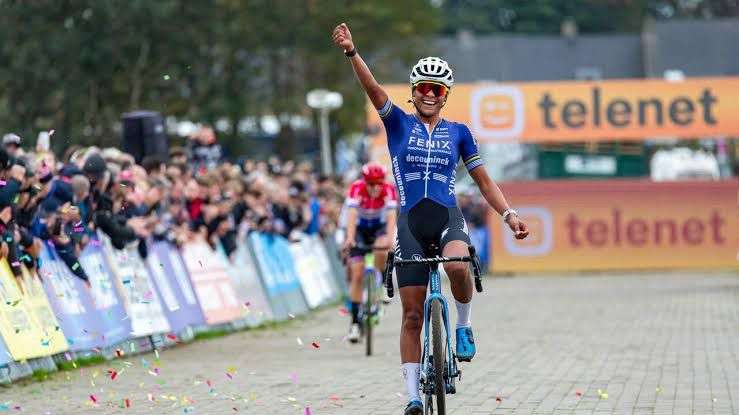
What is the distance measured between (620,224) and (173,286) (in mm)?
21405

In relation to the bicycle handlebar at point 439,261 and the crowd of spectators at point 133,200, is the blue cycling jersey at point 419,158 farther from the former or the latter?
the crowd of spectators at point 133,200

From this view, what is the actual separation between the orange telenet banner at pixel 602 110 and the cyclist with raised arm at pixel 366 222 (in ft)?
62.9

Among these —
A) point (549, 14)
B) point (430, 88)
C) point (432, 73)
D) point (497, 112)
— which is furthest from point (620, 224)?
point (549, 14)

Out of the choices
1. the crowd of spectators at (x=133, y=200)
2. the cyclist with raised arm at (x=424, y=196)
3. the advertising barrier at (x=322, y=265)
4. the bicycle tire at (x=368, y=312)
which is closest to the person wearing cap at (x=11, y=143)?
the crowd of spectators at (x=133, y=200)

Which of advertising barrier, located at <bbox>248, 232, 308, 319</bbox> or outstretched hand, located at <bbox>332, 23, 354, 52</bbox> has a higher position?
outstretched hand, located at <bbox>332, 23, 354, 52</bbox>

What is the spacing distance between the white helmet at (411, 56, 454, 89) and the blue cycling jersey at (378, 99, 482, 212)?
0.21m

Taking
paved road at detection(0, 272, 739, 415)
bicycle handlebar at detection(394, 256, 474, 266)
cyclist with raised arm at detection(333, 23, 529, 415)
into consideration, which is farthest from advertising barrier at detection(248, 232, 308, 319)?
bicycle handlebar at detection(394, 256, 474, 266)

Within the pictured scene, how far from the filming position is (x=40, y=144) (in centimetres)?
1580

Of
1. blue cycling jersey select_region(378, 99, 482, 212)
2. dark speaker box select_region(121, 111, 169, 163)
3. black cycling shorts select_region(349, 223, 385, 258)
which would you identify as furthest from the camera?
dark speaker box select_region(121, 111, 169, 163)

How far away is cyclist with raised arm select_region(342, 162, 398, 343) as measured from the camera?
1697 cm

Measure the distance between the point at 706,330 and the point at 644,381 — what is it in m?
6.29

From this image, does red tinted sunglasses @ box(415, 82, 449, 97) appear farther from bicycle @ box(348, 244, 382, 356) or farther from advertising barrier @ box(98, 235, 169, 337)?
advertising barrier @ box(98, 235, 169, 337)

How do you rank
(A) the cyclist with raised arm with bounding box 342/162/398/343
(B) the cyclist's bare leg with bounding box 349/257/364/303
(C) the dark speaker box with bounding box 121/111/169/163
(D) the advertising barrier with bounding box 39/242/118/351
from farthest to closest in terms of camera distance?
(C) the dark speaker box with bounding box 121/111/169/163, (B) the cyclist's bare leg with bounding box 349/257/364/303, (A) the cyclist with raised arm with bounding box 342/162/398/343, (D) the advertising barrier with bounding box 39/242/118/351

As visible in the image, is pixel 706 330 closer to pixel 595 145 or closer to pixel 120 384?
pixel 120 384
